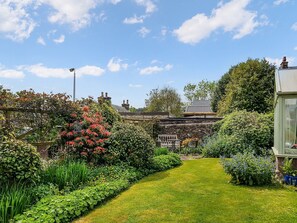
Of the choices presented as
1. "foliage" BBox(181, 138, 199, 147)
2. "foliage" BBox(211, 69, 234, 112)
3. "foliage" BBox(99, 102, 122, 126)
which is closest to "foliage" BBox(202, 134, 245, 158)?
"foliage" BBox(181, 138, 199, 147)

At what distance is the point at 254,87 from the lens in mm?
18094

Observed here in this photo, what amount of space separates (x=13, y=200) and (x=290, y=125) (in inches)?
268

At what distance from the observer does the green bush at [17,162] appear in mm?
4672

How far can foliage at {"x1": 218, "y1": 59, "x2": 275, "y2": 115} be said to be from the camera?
17.8m

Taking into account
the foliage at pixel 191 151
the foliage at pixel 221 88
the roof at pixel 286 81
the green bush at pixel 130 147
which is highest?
the foliage at pixel 221 88

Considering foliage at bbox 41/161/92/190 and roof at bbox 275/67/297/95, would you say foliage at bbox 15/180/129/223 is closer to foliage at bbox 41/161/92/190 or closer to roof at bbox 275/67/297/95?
foliage at bbox 41/161/92/190

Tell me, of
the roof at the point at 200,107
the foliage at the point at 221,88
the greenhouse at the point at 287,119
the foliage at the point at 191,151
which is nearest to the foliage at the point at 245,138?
the foliage at the point at 191,151

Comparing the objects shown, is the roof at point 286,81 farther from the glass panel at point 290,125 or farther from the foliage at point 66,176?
the foliage at point 66,176

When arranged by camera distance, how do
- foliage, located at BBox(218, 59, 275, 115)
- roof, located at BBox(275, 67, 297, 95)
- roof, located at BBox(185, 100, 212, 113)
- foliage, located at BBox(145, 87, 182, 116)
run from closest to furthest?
1. roof, located at BBox(275, 67, 297, 95)
2. foliage, located at BBox(218, 59, 275, 115)
3. roof, located at BBox(185, 100, 212, 113)
4. foliage, located at BBox(145, 87, 182, 116)

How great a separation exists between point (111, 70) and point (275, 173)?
13538 mm

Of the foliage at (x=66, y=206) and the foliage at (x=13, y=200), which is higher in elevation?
the foliage at (x=13, y=200)

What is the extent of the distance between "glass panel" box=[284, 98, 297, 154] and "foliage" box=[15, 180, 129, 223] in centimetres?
492

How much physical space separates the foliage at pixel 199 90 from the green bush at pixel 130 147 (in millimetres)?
40591

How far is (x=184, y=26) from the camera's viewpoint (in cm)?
1416
